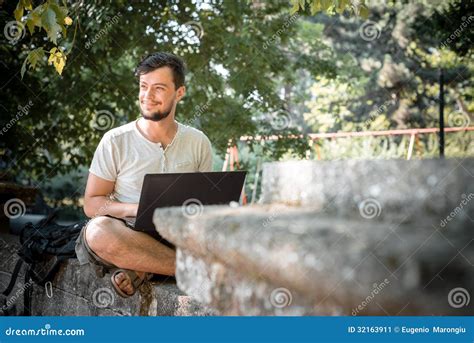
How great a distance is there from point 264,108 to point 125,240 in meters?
3.32

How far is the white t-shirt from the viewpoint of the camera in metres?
3.21

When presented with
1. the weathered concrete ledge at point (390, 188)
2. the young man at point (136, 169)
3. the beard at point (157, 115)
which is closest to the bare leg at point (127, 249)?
the young man at point (136, 169)

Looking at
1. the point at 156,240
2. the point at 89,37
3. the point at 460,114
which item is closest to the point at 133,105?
the point at 89,37

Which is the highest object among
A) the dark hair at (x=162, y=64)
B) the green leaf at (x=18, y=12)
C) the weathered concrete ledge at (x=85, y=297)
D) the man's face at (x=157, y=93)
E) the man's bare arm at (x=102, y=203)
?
the green leaf at (x=18, y=12)

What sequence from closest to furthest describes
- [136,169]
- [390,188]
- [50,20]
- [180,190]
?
[390,188], [180,190], [50,20], [136,169]

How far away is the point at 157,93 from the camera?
3295 millimetres

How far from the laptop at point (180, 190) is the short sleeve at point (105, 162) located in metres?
0.64

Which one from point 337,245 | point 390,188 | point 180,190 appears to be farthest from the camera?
point 180,190

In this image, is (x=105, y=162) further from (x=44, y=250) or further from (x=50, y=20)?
(x=44, y=250)

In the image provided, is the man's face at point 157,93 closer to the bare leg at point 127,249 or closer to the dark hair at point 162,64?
the dark hair at point 162,64

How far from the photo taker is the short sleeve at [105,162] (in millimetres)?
3197

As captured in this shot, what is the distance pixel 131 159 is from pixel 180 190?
770 millimetres

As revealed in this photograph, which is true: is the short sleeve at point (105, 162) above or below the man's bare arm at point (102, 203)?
above

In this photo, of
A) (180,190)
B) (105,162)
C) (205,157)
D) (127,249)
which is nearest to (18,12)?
(105,162)
